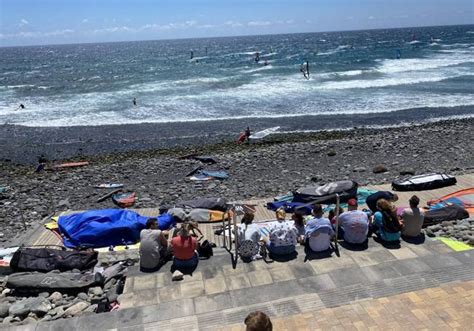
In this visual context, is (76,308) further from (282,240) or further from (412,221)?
(412,221)

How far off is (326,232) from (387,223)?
1.21 meters

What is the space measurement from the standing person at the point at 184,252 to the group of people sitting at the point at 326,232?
2.92 feet

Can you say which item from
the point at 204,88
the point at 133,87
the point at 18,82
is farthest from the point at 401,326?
the point at 18,82

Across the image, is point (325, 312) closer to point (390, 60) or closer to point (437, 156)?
point (437, 156)

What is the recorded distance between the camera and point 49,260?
8.70 m

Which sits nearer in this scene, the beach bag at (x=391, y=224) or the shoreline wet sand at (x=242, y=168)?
the beach bag at (x=391, y=224)

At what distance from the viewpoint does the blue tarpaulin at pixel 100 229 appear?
10.5m

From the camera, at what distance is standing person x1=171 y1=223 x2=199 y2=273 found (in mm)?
8016

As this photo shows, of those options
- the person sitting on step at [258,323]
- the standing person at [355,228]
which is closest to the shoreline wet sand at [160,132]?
the standing person at [355,228]

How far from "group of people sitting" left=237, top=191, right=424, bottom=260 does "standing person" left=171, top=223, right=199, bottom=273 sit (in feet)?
2.92

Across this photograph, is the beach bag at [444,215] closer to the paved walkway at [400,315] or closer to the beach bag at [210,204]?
the paved walkway at [400,315]

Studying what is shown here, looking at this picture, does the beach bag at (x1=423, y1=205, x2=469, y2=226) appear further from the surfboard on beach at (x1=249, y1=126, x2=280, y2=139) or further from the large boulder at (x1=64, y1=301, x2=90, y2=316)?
the surfboard on beach at (x1=249, y1=126, x2=280, y2=139)

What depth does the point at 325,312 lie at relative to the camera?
20.6 ft

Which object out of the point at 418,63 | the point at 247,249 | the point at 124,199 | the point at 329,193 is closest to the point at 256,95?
the point at 124,199
